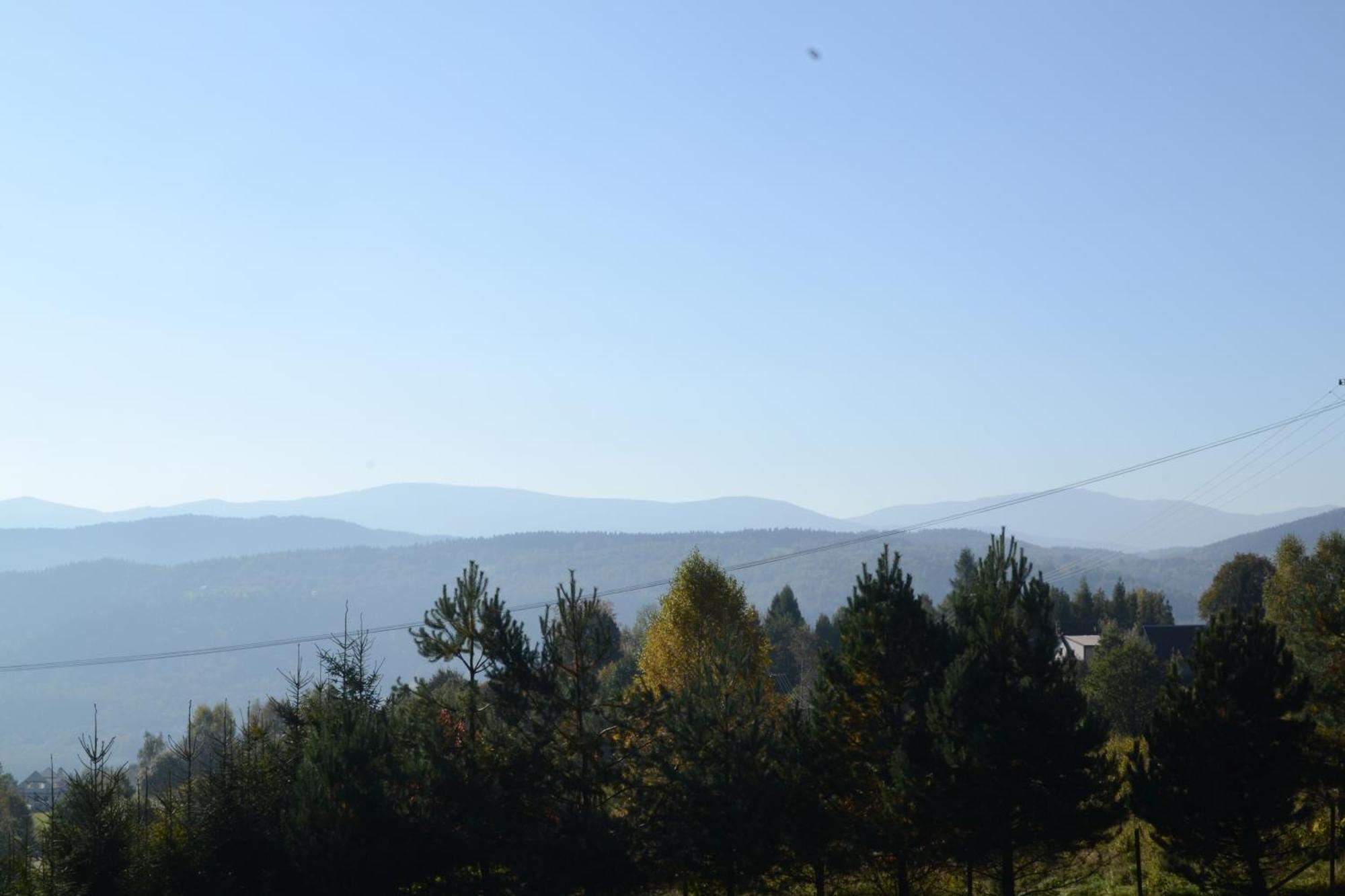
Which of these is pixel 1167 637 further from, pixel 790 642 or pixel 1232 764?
pixel 1232 764

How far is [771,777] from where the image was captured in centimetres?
2462

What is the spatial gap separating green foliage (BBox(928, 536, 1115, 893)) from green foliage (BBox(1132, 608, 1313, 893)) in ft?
4.33

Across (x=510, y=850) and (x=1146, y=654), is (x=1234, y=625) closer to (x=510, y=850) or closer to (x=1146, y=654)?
(x=510, y=850)

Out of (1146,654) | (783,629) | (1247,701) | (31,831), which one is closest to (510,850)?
(1247,701)

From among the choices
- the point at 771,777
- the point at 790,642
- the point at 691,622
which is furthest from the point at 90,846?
the point at 790,642

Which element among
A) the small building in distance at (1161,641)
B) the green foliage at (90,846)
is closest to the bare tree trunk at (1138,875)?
the green foliage at (90,846)

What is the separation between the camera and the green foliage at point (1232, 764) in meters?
23.2

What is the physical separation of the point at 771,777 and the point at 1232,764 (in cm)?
966

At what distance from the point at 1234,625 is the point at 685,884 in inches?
527

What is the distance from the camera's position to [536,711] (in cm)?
2542

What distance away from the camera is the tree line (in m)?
23.7

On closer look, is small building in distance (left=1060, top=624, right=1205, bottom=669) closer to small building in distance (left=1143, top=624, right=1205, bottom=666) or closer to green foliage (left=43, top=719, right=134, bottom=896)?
small building in distance (left=1143, top=624, right=1205, bottom=666)

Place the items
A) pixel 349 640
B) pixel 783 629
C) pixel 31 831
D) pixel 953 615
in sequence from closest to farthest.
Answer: pixel 953 615, pixel 349 640, pixel 31 831, pixel 783 629

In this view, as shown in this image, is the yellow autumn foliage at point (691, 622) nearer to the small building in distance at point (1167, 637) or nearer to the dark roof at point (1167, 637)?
the small building in distance at point (1167, 637)
